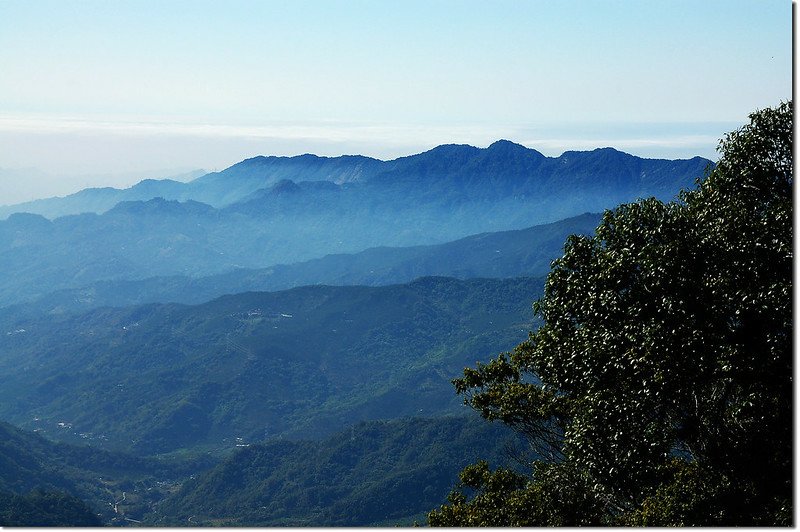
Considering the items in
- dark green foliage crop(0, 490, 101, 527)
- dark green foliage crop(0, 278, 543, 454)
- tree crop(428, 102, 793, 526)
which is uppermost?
tree crop(428, 102, 793, 526)

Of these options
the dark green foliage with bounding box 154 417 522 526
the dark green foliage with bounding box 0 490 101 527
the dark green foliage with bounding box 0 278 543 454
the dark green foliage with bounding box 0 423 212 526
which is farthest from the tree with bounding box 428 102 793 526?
the dark green foliage with bounding box 0 278 543 454

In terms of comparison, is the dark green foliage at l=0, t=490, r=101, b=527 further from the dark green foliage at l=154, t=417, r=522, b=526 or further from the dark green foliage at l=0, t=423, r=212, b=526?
the dark green foliage at l=154, t=417, r=522, b=526

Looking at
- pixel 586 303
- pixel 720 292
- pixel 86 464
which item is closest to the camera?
pixel 720 292

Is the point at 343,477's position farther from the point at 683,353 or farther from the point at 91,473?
the point at 683,353

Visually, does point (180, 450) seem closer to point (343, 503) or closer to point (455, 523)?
point (343, 503)

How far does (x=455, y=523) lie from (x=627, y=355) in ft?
13.2

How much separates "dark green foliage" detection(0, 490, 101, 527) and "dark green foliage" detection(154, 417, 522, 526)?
22.9 m

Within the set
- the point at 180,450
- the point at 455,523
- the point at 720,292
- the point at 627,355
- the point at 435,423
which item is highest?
the point at 720,292

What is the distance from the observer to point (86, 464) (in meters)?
134

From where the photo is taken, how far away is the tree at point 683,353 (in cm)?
944

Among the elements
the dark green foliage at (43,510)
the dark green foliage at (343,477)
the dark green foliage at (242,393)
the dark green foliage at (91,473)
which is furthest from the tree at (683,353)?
the dark green foliage at (242,393)

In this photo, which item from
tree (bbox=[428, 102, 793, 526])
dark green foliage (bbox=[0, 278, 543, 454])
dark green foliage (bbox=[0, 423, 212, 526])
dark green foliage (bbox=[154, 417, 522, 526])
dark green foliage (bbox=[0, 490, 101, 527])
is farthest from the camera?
dark green foliage (bbox=[0, 278, 543, 454])

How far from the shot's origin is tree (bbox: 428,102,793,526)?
9.44 meters

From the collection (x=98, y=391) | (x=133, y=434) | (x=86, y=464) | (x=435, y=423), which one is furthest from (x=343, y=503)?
(x=98, y=391)
